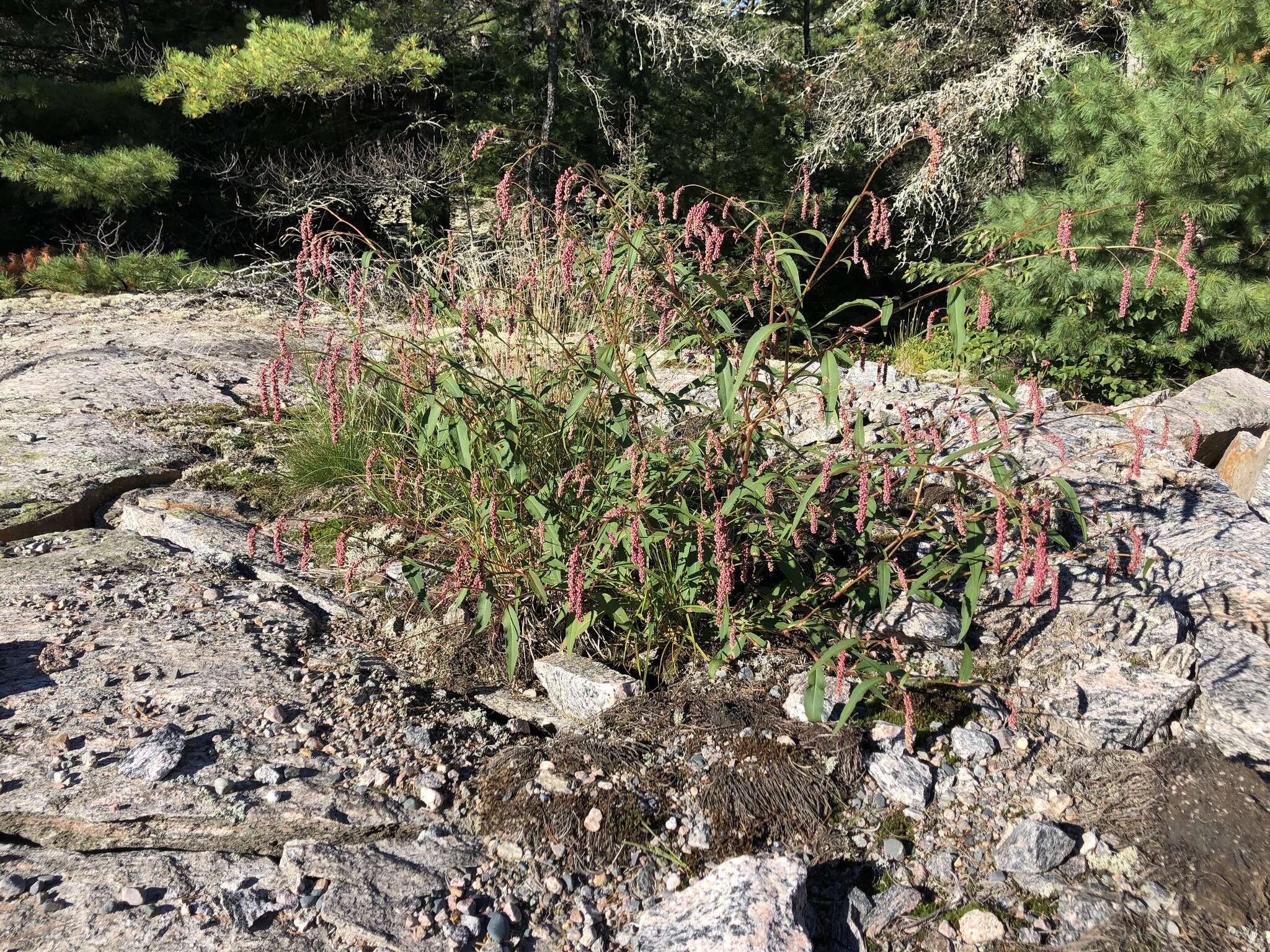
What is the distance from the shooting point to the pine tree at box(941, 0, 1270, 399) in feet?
15.1

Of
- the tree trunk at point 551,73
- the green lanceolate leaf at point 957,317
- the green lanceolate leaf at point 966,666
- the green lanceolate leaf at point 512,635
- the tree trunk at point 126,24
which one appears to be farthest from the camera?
the tree trunk at point 126,24

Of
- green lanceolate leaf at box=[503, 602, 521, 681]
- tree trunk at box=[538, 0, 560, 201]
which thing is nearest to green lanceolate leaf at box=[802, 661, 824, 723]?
green lanceolate leaf at box=[503, 602, 521, 681]

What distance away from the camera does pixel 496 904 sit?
5.49ft

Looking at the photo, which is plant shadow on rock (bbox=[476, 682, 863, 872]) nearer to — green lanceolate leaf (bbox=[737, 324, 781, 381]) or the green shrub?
green lanceolate leaf (bbox=[737, 324, 781, 381])

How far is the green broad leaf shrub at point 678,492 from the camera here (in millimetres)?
1938

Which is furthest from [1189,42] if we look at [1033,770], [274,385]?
[274,385]

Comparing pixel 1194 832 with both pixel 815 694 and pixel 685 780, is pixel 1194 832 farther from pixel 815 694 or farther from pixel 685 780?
pixel 685 780

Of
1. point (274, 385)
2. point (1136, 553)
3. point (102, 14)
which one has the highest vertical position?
point (102, 14)

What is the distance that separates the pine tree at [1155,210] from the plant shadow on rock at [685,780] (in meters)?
3.33

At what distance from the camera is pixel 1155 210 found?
4801mm

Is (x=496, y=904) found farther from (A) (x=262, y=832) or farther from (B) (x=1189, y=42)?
(B) (x=1189, y=42)

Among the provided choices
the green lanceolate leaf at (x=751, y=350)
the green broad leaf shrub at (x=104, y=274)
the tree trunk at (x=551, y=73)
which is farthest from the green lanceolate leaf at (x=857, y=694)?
the tree trunk at (x=551, y=73)

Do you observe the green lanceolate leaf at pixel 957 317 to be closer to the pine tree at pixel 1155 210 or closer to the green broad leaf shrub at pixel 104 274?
the pine tree at pixel 1155 210

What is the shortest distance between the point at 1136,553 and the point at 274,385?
83.6 inches
